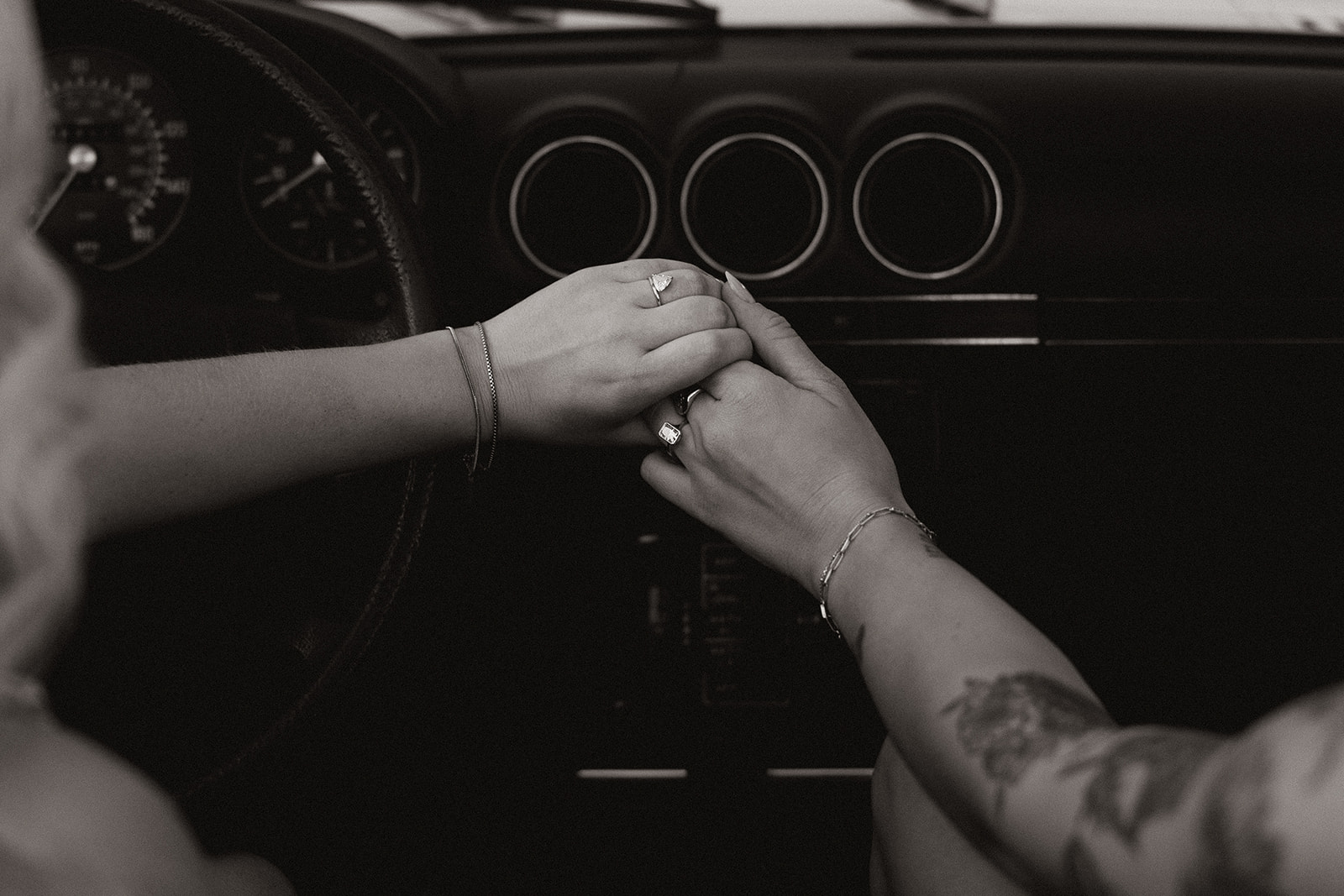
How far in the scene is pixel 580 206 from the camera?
1548mm

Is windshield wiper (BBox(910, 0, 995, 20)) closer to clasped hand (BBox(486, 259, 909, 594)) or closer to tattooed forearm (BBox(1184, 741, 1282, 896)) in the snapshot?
clasped hand (BBox(486, 259, 909, 594))

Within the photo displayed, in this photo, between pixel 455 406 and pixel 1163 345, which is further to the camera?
pixel 1163 345

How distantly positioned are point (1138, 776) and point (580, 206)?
3.54 feet

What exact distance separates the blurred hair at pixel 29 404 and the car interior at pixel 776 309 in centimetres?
68

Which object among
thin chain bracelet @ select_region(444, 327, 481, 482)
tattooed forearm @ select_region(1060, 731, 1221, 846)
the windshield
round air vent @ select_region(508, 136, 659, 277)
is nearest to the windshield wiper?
the windshield

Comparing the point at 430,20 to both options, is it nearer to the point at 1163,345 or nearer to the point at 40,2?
the point at 40,2

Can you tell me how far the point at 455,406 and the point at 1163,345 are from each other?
90cm

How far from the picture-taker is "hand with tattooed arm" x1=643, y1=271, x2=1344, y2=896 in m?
0.55

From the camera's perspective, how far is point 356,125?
1.11 meters

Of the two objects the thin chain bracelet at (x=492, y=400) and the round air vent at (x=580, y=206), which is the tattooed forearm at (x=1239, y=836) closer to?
the thin chain bracelet at (x=492, y=400)

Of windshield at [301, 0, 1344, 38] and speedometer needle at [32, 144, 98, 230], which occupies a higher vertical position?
windshield at [301, 0, 1344, 38]

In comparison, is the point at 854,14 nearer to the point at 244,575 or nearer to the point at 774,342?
the point at 774,342

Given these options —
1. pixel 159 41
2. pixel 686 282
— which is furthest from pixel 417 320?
pixel 159 41

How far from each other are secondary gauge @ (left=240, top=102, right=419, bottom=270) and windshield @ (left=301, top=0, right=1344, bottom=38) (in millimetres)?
245
